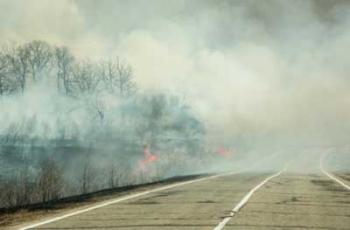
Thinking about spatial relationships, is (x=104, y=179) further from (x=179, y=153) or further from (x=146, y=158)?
(x=179, y=153)

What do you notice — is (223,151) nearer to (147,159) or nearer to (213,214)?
(147,159)

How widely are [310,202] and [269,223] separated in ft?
15.7

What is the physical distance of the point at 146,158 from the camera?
5303 centimetres

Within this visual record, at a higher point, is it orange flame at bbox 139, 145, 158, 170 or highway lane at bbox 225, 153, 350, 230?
orange flame at bbox 139, 145, 158, 170

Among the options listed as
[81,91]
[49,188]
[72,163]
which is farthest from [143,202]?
[81,91]

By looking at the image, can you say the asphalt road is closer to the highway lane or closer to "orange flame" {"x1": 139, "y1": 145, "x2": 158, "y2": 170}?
the highway lane

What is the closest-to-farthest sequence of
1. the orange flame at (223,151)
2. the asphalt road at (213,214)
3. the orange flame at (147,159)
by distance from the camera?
the asphalt road at (213,214) → the orange flame at (147,159) → the orange flame at (223,151)

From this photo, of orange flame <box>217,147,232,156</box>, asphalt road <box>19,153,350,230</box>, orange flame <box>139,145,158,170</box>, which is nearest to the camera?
asphalt road <box>19,153,350,230</box>

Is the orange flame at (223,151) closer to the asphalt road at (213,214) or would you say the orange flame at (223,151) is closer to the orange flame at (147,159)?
the orange flame at (147,159)

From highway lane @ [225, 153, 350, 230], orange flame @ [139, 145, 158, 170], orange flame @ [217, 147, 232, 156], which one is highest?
orange flame @ [217, 147, 232, 156]

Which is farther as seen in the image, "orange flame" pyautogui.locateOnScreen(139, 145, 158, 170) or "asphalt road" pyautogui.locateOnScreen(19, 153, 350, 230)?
"orange flame" pyautogui.locateOnScreen(139, 145, 158, 170)

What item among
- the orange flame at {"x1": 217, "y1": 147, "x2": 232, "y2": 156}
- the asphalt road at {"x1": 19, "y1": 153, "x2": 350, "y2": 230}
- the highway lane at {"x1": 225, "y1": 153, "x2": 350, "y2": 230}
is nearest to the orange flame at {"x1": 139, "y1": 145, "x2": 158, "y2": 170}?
the orange flame at {"x1": 217, "y1": 147, "x2": 232, "y2": 156}

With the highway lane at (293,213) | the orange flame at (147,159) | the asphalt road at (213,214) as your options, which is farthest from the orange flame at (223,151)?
the asphalt road at (213,214)

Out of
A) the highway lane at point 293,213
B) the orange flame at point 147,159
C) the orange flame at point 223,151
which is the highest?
the orange flame at point 223,151
